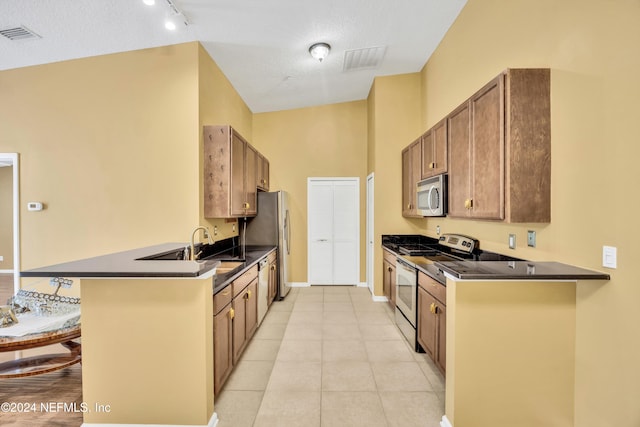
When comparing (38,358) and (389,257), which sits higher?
(389,257)

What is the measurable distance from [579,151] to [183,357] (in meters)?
2.68

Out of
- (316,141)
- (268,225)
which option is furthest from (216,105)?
(316,141)

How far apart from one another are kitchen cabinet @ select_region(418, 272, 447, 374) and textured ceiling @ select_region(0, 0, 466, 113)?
2.69 metres

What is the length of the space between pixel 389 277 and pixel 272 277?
170 centimetres

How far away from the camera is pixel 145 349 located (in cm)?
169

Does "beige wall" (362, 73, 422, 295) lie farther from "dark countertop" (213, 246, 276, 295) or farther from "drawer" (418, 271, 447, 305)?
"dark countertop" (213, 246, 276, 295)

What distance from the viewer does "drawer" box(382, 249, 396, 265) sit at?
12.1 ft

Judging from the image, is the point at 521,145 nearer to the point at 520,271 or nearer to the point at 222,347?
the point at 520,271

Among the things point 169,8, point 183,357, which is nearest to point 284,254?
point 183,357

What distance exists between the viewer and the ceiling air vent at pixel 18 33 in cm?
246

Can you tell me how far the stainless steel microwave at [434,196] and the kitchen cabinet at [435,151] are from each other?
0.08 meters

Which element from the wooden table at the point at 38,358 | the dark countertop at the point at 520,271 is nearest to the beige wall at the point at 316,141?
the dark countertop at the point at 520,271

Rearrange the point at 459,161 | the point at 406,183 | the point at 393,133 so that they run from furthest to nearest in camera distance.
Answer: the point at 393,133, the point at 406,183, the point at 459,161

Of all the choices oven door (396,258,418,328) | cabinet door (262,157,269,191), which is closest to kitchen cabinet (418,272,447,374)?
oven door (396,258,418,328)
